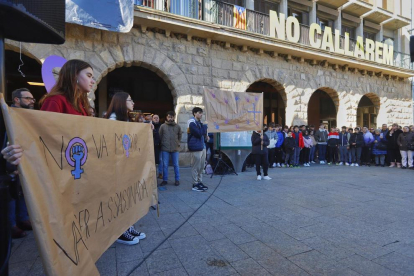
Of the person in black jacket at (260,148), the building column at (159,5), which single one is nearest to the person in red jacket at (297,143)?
the person in black jacket at (260,148)

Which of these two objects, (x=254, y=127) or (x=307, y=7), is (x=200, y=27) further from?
(x=307, y=7)

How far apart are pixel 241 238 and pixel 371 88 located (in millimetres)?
17205

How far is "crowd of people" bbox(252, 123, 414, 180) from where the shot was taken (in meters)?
10.9

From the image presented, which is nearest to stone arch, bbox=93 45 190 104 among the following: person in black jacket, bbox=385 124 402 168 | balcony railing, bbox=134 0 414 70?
balcony railing, bbox=134 0 414 70

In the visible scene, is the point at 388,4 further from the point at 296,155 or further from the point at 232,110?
the point at 232,110

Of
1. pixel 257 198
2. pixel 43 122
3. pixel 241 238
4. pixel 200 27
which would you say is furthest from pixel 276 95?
pixel 43 122

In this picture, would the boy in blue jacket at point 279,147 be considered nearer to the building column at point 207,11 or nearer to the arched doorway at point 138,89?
the building column at point 207,11

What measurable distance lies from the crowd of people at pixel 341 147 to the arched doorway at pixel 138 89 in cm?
618

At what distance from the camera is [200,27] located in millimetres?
9914

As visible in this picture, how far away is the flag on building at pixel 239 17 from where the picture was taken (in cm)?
1145

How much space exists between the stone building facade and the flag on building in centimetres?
110

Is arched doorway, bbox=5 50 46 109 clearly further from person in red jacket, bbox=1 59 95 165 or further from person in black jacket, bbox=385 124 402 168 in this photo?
person in black jacket, bbox=385 124 402 168

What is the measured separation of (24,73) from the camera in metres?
10.6

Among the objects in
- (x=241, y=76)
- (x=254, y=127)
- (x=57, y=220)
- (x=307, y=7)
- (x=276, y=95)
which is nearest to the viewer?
(x=57, y=220)
